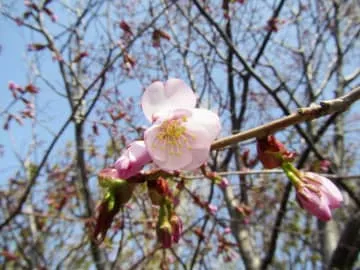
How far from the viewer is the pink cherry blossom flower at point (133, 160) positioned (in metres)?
0.82

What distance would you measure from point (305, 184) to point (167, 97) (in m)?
0.38

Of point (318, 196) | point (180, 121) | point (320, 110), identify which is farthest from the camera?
point (180, 121)

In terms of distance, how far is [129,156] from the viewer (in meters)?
0.83

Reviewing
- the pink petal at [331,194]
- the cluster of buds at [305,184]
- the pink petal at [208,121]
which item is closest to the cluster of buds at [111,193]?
the pink petal at [208,121]

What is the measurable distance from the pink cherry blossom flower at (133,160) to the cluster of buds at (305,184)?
249 millimetres

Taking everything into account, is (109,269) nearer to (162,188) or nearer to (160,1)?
(160,1)

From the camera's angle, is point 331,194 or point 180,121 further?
point 180,121

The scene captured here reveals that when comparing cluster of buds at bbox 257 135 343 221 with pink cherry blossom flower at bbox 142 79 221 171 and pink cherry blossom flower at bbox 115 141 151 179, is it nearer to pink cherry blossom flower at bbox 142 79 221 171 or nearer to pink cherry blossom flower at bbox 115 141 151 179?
pink cherry blossom flower at bbox 142 79 221 171

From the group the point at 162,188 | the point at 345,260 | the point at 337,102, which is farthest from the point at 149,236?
the point at 337,102

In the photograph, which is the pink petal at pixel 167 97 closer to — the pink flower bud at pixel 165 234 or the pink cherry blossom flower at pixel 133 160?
the pink cherry blossom flower at pixel 133 160

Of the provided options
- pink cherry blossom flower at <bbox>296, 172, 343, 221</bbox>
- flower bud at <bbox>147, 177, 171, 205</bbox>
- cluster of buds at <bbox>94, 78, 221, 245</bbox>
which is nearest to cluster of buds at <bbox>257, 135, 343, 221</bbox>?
pink cherry blossom flower at <bbox>296, 172, 343, 221</bbox>

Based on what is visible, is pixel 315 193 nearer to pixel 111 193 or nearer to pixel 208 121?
pixel 208 121

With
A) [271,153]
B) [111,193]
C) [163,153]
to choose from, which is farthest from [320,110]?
[111,193]

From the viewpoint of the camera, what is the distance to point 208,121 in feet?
2.99
